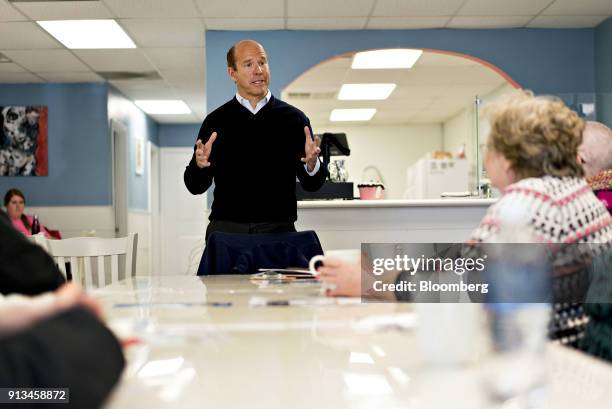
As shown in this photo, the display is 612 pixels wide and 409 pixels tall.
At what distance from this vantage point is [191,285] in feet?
5.55

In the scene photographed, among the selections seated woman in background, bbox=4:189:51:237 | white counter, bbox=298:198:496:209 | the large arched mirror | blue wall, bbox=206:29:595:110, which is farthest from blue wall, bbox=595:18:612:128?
seated woman in background, bbox=4:189:51:237

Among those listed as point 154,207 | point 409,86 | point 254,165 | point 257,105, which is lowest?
point 154,207

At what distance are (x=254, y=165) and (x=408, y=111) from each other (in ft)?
27.1

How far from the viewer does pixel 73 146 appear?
7949 mm

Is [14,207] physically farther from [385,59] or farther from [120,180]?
[385,59]

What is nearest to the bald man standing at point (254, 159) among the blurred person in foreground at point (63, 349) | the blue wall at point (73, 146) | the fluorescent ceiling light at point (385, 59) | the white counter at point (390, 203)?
the white counter at point (390, 203)

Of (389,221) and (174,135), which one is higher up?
(174,135)

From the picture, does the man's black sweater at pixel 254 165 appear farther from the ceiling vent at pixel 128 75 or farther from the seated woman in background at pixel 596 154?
the ceiling vent at pixel 128 75

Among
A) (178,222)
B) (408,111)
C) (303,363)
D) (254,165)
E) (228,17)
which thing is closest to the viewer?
(303,363)

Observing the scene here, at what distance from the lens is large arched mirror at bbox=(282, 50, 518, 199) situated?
7.33 metres

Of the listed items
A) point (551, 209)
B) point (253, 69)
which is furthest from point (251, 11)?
point (551, 209)

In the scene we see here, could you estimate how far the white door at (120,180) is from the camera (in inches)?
330

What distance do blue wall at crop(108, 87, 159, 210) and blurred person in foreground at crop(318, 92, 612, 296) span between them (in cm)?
744

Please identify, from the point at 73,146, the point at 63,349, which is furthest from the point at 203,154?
the point at 73,146
